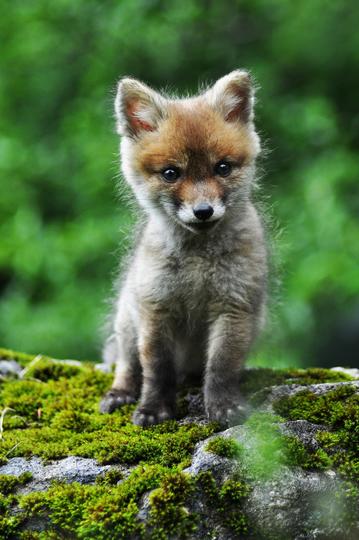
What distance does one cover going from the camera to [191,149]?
3.90 m

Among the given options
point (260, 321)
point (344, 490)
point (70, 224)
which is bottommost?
point (344, 490)

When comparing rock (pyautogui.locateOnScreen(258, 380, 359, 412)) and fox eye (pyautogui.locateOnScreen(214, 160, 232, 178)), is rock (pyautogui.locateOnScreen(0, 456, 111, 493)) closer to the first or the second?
rock (pyautogui.locateOnScreen(258, 380, 359, 412))

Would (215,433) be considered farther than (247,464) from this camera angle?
Yes

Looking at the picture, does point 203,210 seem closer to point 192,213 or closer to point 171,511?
point 192,213

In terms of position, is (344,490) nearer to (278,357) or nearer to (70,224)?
(278,357)

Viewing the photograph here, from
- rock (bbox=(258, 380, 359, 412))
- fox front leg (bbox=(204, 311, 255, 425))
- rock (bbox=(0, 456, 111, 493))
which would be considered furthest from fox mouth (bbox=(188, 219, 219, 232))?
rock (bbox=(0, 456, 111, 493))

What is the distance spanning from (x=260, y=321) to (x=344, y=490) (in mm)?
1423

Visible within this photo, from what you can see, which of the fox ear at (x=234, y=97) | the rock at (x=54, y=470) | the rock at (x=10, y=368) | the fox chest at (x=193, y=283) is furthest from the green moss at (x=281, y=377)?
the rock at (x=10, y=368)

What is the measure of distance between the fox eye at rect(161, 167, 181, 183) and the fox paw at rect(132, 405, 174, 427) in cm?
119

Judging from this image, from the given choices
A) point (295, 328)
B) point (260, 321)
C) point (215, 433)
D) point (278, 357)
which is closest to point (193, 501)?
point (215, 433)

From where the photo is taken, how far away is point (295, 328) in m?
6.86

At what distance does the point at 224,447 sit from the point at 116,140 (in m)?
5.14

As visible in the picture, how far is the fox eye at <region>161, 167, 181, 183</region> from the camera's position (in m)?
3.97

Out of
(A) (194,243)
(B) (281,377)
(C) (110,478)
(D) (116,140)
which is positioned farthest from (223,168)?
(D) (116,140)
